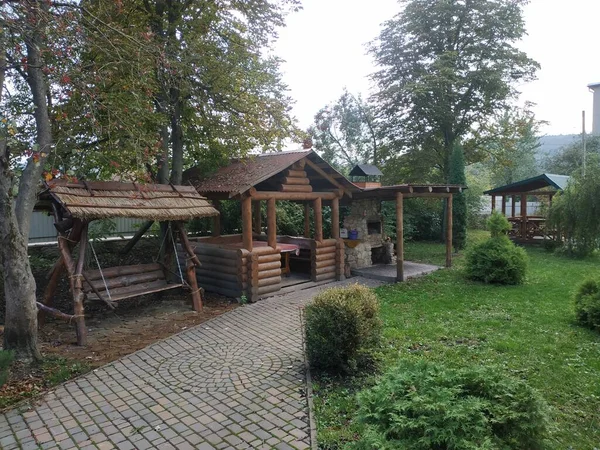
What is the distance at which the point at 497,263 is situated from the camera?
10.9m

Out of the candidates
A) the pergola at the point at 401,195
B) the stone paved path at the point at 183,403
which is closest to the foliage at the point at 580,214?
the pergola at the point at 401,195

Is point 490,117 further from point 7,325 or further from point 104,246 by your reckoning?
point 7,325

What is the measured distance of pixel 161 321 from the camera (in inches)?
321

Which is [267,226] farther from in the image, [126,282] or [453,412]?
[453,412]

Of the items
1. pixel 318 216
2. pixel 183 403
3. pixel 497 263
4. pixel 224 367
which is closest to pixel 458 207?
pixel 497 263

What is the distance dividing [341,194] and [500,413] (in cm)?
941

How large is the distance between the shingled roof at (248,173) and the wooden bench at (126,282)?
2391 mm

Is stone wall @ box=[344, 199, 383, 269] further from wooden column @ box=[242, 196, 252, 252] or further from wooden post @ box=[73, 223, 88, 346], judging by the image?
wooden post @ box=[73, 223, 88, 346]

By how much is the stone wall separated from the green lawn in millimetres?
2423

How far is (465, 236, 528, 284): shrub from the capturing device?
1071 centimetres

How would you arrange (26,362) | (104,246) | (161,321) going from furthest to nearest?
(104,246), (161,321), (26,362)

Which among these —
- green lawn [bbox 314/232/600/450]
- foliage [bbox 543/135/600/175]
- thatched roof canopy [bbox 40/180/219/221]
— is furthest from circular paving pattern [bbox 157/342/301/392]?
foliage [bbox 543/135/600/175]

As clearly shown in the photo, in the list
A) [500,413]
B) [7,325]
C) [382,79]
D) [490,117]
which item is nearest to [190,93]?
[7,325]

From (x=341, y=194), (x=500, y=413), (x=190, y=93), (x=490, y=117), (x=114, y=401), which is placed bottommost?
(x=114, y=401)
